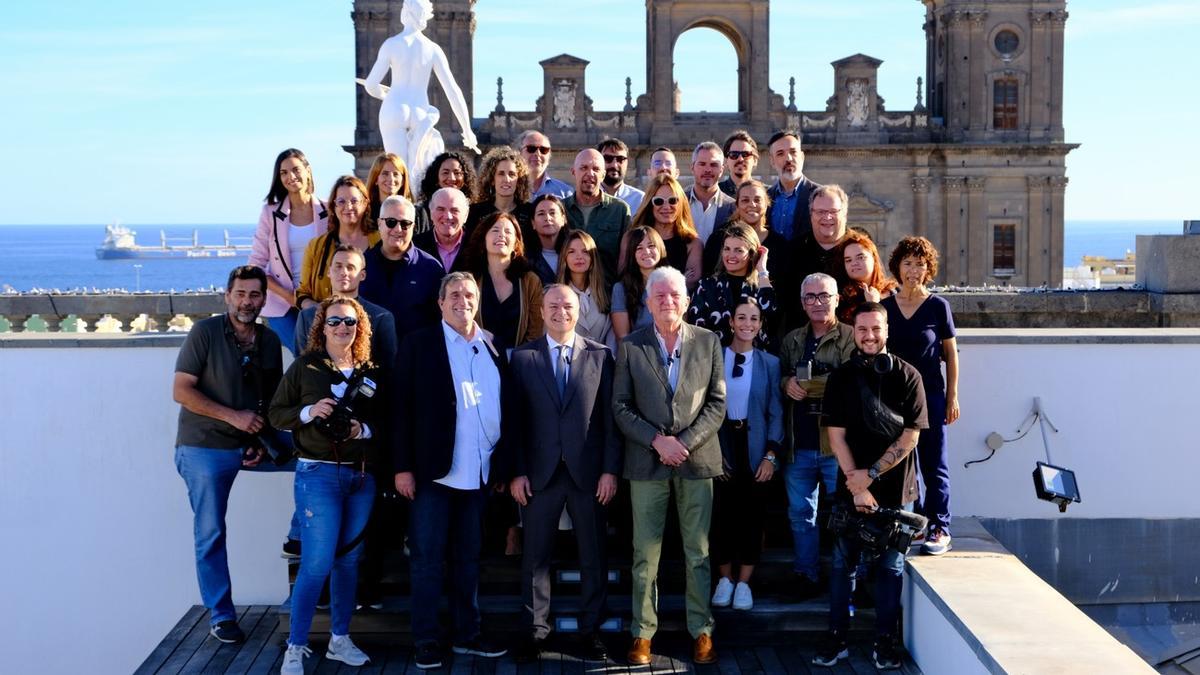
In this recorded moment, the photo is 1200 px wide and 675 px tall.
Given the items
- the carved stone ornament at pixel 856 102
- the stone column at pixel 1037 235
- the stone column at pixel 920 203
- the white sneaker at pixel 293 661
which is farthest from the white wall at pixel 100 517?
the stone column at pixel 1037 235

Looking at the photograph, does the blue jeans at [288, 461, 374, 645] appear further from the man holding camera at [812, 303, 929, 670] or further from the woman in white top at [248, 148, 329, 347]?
the man holding camera at [812, 303, 929, 670]

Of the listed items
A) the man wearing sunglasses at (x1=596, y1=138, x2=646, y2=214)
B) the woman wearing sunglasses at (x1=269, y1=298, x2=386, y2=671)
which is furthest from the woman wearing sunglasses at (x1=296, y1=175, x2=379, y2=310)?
the man wearing sunglasses at (x1=596, y1=138, x2=646, y2=214)

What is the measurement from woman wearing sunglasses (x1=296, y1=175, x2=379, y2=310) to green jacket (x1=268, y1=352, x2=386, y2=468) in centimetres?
83

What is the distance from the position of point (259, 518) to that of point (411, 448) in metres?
2.18

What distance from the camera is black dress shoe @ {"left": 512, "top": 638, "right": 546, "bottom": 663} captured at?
22.2 ft

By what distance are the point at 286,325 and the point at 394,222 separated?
141 cm

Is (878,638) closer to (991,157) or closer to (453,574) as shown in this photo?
(453,574)

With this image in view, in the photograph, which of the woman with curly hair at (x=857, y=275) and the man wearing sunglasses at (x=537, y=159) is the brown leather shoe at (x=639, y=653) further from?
the man wearing sunglasses at (x=537, y=159)

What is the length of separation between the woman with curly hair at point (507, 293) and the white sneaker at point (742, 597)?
170 centimetres

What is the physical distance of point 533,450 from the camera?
6664 mm

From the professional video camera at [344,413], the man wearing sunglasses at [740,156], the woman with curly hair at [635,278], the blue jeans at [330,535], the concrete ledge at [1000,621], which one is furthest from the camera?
the man wearing sunglasses at [740,156]

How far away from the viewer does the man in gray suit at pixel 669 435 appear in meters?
6.57

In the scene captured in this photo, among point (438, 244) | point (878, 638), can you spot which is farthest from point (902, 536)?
point (438, 244)

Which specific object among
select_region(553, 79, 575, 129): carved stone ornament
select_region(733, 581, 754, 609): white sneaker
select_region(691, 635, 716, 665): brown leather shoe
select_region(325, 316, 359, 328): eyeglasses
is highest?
select_region(553, 79, 575, 129): carved stone ornament
